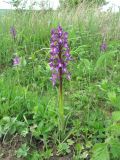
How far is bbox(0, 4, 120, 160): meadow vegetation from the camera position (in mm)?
2338

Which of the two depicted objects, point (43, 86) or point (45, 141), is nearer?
point (45, 141)

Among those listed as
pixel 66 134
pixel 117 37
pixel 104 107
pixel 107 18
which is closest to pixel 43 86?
pixel 104 107

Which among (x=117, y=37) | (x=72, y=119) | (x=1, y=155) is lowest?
(x=1, y=155)

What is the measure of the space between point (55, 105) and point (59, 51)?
53 centimetres

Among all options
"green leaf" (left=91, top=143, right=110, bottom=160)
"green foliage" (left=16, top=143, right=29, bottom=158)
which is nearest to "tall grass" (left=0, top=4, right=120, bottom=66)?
"green foliage" (left=16, top=143, right=29, bottom=158)

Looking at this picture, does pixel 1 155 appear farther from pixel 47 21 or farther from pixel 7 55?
pixel 47 21

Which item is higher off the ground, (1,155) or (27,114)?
(27,114)

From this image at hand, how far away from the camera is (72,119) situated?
8.59 feet

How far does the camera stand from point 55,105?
2.63 metres

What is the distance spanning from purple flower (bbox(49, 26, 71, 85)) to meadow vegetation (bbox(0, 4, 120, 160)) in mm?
356

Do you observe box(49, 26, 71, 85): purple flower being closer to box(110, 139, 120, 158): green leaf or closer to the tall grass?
box(110, 139, 120, 158): green leaf

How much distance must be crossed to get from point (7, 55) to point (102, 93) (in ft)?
5.21

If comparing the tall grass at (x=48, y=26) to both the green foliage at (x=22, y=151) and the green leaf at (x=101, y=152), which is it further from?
the green leaf at (x=101, y=152)

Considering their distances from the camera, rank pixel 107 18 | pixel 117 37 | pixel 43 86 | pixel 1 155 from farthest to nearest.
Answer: pixel 107 18, pixel 117 37, pixel 43 86, pixel 1 155
